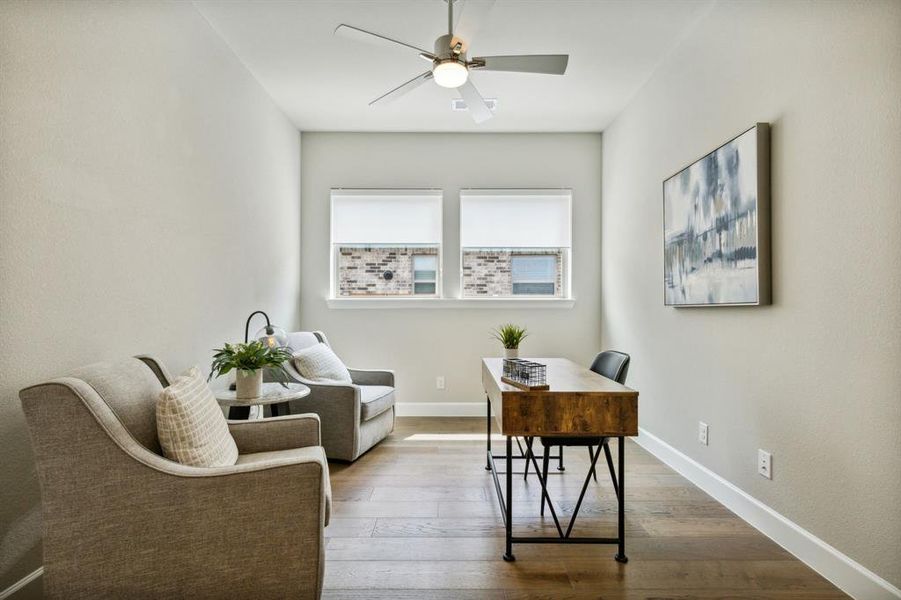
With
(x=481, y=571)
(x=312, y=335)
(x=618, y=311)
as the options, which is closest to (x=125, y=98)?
(x=312, y=335)

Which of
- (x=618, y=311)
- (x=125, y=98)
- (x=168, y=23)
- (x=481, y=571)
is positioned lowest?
(x=481, y=571)

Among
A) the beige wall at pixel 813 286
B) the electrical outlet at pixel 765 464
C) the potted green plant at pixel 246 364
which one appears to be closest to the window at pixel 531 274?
the beige wall at pixel 813 286

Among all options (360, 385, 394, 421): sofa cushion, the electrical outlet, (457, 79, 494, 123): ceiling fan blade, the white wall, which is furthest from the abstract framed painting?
(360, 385, 394, 421): sofa cushion

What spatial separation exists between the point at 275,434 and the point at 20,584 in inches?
37.8

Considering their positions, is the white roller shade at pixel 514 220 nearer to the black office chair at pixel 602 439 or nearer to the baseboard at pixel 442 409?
the baseboard at pixel 442 409

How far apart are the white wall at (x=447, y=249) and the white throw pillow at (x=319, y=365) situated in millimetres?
1092

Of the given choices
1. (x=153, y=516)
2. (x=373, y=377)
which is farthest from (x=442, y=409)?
(x=153, y=516)

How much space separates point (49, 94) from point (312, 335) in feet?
8.59

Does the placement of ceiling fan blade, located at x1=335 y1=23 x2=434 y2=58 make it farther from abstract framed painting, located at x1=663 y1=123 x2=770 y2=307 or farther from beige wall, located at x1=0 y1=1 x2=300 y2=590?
abstract framed painting, located at x1=663 y1=123 x2=770 y2=307

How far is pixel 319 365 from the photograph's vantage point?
147 inches

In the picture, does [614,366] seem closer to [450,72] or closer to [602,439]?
[602,439]

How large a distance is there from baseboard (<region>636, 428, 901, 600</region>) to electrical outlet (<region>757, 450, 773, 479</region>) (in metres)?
0.15

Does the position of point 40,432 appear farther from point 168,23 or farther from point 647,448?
point 647,448

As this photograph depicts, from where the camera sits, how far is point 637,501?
2.85 m
